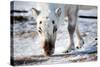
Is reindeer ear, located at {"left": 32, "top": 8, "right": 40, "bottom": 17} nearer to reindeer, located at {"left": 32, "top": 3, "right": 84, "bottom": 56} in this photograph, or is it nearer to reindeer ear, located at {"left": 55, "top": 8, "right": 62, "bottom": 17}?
reindeer, located at {"left": 32, "top": 3, "right": 84, "bottom": 56}

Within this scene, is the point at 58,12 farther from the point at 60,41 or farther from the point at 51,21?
the point at 60,41

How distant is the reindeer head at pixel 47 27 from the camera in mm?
1861

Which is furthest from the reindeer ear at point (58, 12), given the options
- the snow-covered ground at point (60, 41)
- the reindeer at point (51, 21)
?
the snow-covered ground at point (60, 41)

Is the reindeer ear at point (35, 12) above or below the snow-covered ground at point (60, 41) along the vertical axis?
above

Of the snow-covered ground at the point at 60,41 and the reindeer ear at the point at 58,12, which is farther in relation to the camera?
the reindeer ear at the point at 58,12

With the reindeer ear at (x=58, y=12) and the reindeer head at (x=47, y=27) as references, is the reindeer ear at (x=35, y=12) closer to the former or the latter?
the reindeer head at (x=47, y=27)

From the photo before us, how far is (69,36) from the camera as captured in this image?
6.52ft

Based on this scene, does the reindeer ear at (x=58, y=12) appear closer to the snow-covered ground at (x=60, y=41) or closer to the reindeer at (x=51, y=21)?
the reindeer at (x=51, y=21)

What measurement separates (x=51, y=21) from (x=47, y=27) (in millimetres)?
78

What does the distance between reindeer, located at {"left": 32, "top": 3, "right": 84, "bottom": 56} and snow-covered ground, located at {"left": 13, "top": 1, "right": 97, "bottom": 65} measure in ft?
0.16

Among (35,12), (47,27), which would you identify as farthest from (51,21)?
(35,12)

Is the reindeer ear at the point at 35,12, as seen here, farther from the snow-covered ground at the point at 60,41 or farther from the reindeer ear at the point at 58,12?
the reindeer ear at the point at 58,12

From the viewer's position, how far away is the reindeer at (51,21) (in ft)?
6.12
